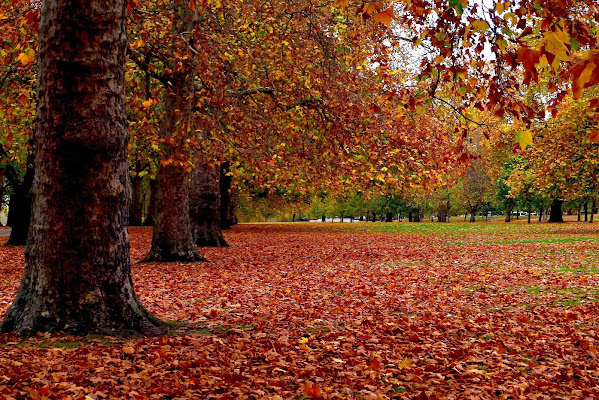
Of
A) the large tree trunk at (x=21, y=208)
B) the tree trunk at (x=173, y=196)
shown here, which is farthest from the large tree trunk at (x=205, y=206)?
the large tree trunk at (x=21, y=208)

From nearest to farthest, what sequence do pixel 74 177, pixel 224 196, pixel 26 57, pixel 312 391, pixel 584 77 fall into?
pixel 584 77 → pixel 312 391 → pixel 74 177 → pixel 26 57 → pixel 224 196

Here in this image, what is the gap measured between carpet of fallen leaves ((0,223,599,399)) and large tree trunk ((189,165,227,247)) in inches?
240

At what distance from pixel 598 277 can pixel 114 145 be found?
33.7 ft

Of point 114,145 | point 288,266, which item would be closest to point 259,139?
point 288,266

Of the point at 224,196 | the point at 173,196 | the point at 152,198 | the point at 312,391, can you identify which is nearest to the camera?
the point at 312,391

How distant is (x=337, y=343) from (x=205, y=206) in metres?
12.5

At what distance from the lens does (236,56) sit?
13047mm

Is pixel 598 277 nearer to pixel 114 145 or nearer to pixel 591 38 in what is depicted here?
pixel 591 38

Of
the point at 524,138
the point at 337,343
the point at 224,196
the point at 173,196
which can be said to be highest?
the point at 224,196

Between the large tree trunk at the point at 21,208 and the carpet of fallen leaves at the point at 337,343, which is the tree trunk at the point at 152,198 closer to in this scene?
the large tree trunk at the point at 21,208

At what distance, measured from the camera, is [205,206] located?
17.5m

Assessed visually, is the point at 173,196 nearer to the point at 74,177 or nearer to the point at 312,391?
the point at 74,177

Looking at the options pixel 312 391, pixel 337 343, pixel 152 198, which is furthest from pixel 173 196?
pixel 152 198

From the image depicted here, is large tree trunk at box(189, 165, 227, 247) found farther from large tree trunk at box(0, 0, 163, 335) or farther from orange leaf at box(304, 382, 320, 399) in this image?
orange leaf at box(304, 382, 320, 399)
